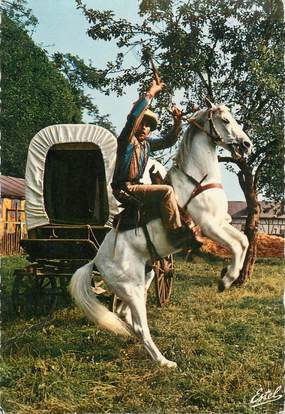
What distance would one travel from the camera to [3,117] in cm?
496

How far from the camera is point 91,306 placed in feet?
14.8

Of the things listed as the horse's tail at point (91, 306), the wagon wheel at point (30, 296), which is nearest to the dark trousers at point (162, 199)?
the horse's tail at point (91, 306)

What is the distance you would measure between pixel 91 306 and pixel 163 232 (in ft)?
3.00

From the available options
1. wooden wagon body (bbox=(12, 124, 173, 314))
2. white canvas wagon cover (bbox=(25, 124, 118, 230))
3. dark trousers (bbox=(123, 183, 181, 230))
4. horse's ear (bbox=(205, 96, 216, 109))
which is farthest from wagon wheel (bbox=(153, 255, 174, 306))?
horse's ear (bbox=(205, 96, 216, 109))

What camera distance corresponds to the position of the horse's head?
14.1 ft

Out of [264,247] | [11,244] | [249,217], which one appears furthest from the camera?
[11,244]

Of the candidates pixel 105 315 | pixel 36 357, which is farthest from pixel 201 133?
pixel 36 357

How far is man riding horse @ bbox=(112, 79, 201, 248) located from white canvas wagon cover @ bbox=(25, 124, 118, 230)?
1385 mm

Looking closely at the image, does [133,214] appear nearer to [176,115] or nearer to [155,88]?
[176,115]

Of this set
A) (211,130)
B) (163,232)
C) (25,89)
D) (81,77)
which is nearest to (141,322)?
(163,232)

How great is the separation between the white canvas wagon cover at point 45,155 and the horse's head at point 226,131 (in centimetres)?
172

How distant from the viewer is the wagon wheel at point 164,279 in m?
5.43

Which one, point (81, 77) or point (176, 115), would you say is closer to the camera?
point (176, 115)

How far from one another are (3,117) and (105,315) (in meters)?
2.15
